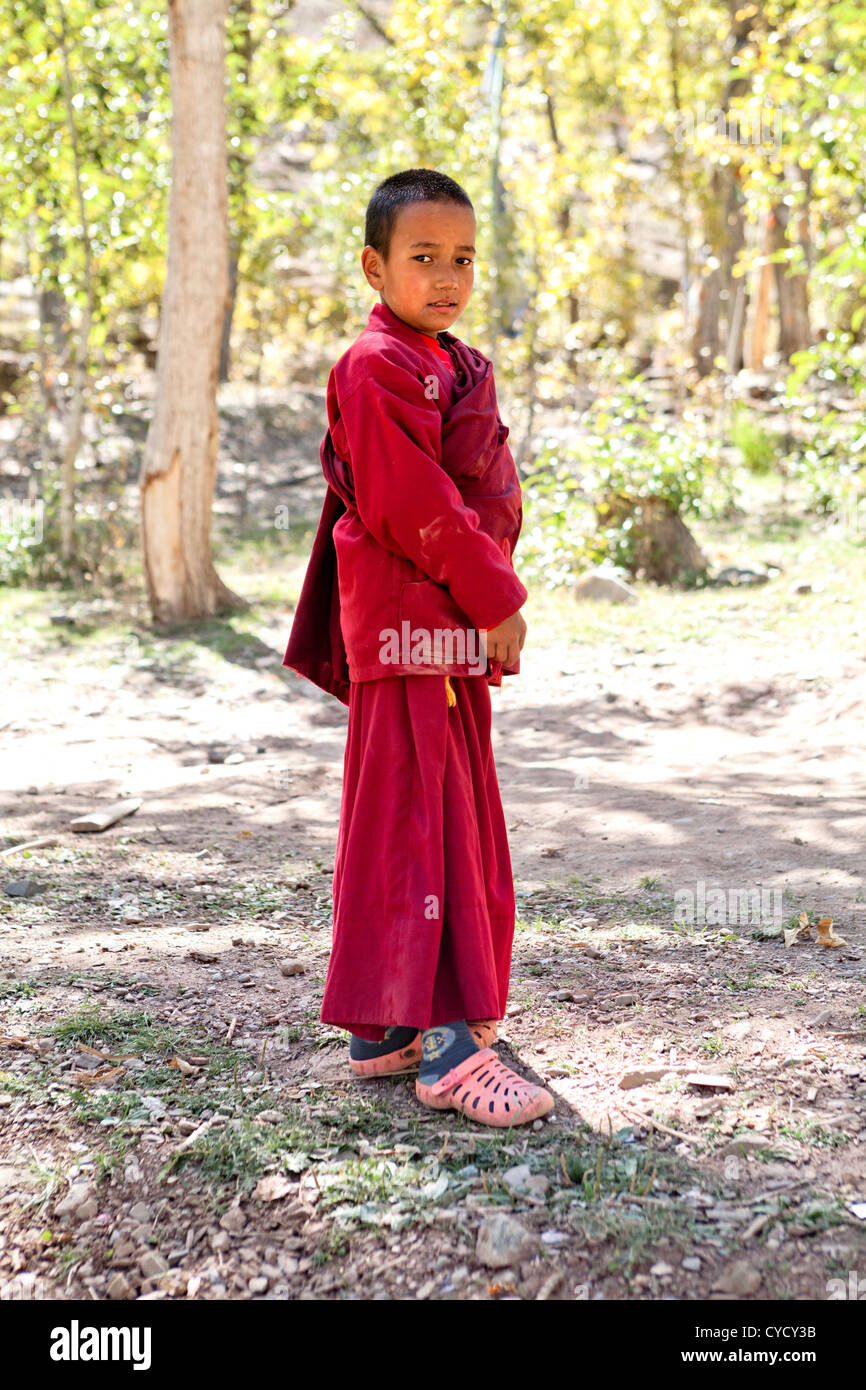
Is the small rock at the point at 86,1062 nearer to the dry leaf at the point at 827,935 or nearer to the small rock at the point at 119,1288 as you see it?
the small rock at the point at 119,1288

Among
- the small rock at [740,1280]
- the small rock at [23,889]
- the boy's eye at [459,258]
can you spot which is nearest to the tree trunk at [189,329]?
the small rock at [23,889]

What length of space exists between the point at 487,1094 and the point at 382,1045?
0.29 m

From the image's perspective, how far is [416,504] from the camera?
2.07m

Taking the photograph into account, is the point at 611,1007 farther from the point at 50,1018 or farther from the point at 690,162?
the point at 690,162

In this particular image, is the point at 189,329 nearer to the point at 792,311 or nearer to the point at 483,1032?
the point at 483,1032

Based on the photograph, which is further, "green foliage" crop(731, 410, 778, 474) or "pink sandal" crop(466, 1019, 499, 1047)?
"green foliage" crop(731, 410, 778, 474)

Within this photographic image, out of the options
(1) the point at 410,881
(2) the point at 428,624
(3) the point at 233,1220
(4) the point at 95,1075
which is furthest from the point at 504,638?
(4) the point at 95,1075

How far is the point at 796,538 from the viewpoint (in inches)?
365

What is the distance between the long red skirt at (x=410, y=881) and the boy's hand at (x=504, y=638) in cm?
10

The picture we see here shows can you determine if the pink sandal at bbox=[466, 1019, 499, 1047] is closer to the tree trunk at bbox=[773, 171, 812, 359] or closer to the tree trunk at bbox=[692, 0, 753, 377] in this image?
the tree trunk at bbox=[692, 0, 753, 377]

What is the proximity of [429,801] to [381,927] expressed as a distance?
26 cm

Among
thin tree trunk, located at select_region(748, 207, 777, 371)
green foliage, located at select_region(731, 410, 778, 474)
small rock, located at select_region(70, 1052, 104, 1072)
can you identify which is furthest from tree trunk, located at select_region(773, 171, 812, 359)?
small rock, located at select_region(70, 1052, 104, 1072)

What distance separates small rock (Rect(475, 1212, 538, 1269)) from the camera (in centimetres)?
185
